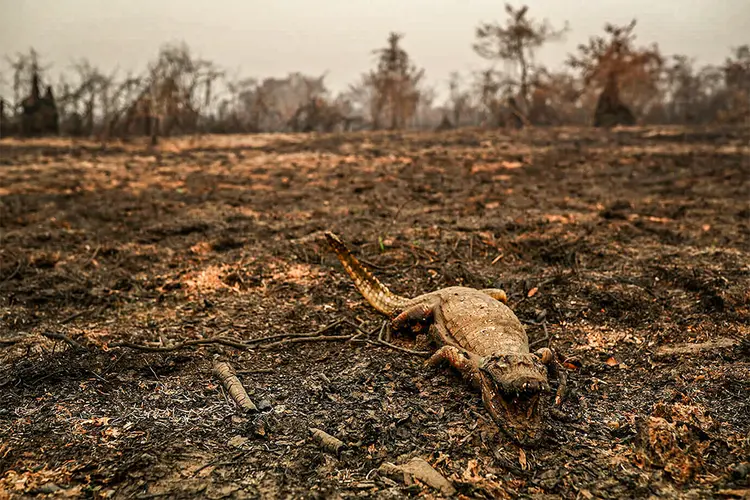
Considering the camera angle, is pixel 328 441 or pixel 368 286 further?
pixel 368 286

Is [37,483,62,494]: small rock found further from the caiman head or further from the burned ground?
the caiman head

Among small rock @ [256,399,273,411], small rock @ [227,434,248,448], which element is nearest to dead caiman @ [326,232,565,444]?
small rock @ [256,399,273,411]

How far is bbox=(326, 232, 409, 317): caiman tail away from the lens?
4.26 m

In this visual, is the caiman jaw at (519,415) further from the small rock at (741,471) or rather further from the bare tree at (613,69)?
the bare tree at (613,69)

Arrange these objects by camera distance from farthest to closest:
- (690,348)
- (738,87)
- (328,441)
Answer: (738,87), (690,348), (328,441)

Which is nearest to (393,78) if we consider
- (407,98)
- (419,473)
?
(407,98)

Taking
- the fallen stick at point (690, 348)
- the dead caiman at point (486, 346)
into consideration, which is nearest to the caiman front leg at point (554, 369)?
the dead caiman at point (486, 346)

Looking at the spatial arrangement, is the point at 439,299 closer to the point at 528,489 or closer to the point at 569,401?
the point at 569,401

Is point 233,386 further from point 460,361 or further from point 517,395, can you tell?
point 517,395

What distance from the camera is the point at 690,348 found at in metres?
3.69

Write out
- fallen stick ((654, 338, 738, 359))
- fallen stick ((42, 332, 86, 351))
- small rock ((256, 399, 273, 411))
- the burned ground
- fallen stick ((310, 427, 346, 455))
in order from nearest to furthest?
the burned ground → fallen stick ((310, 427, 346, 455)) → small rock ((256, 399, 273, 411)) → fallen stick ((654, 338, 738, 359)) → fallen stick ((42, 332, 86, 351))

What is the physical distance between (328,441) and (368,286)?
200 centimetres

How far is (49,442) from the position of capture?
2.71m

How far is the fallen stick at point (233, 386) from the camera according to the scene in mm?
3047
